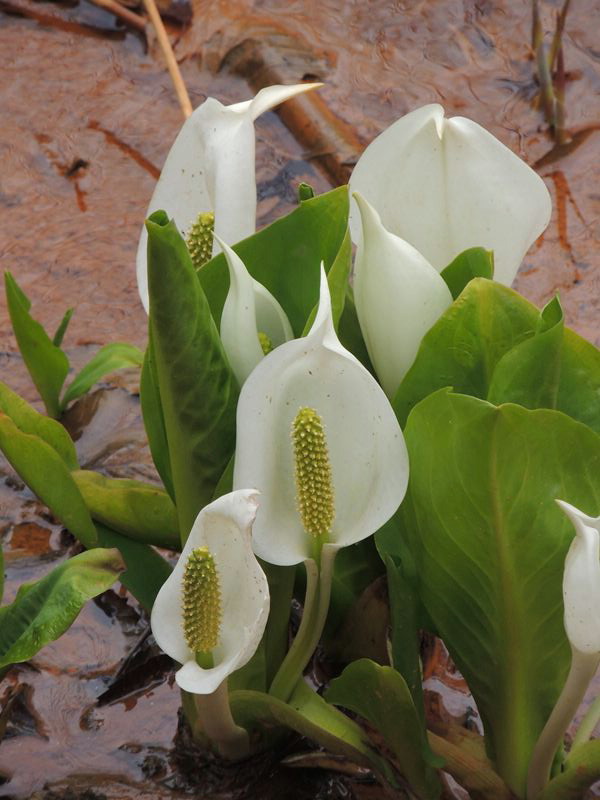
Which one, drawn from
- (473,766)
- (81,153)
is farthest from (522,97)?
(473,766)

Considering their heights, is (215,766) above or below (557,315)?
below

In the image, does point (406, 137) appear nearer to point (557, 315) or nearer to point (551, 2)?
point (557, 315)

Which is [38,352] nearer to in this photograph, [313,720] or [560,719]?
[313,720]

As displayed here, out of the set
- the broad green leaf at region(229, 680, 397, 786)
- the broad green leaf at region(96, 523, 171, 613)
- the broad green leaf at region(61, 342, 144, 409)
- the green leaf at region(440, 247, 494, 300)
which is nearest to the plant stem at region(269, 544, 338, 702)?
the broad green leaf at region(229, 680, 397, 786)

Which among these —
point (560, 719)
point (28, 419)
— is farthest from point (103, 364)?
point (560, 719)

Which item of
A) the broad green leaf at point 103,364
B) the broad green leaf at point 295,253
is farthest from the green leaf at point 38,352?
the broad green leaf at point 295,253

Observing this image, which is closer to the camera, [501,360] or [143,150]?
[501,360]

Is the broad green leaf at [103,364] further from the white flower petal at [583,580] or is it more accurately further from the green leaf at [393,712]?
the white flower petal at [583,580]
